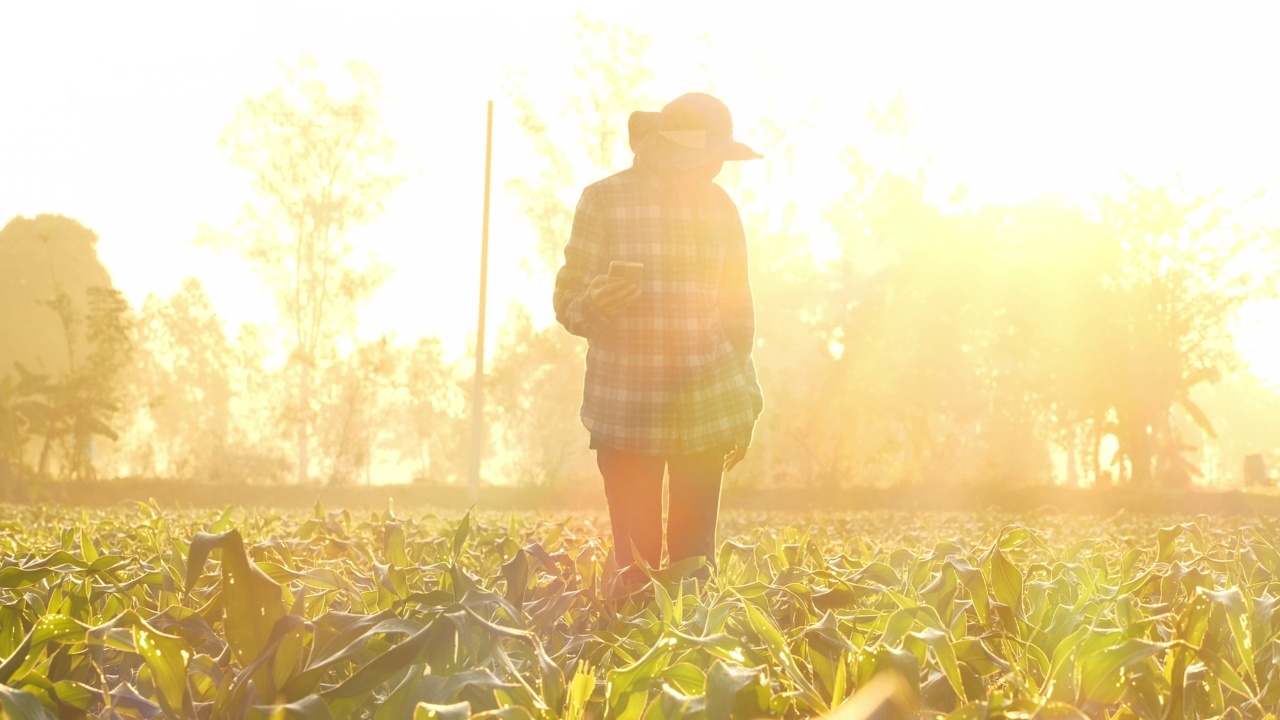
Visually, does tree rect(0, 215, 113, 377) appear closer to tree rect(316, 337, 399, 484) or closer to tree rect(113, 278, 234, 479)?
tree rect(316, 337, 399, 484)

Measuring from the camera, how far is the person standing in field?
3258 mm

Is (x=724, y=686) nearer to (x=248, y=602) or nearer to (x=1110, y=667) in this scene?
(x=1110, y=667)

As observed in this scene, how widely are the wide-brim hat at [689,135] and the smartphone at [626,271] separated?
0.56m

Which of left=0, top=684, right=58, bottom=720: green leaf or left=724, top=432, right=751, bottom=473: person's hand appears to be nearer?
left=0, top=684, right=58, bottom=720: green leaf

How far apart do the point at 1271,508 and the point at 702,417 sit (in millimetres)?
21232

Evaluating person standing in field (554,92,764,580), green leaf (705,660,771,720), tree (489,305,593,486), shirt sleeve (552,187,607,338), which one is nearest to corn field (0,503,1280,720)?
green leaf (705,660,771,720)

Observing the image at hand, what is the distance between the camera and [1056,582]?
1767mm

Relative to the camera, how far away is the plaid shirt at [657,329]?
129 inches

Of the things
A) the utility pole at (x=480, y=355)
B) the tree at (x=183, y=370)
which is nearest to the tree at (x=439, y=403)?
the tree at (x=183, y=370)

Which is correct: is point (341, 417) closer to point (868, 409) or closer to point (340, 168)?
point (340, 168)

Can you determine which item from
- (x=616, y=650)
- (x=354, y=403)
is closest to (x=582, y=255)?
(x=616, y=650)

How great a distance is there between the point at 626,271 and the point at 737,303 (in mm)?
659

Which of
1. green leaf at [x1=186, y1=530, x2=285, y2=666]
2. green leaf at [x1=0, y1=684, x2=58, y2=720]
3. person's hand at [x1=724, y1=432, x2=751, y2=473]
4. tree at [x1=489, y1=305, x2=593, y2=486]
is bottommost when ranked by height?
green leaf at [x1=0, y1=684, x2=58, y2=720]

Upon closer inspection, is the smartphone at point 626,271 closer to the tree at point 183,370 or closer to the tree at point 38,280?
the tree at point 38,280
